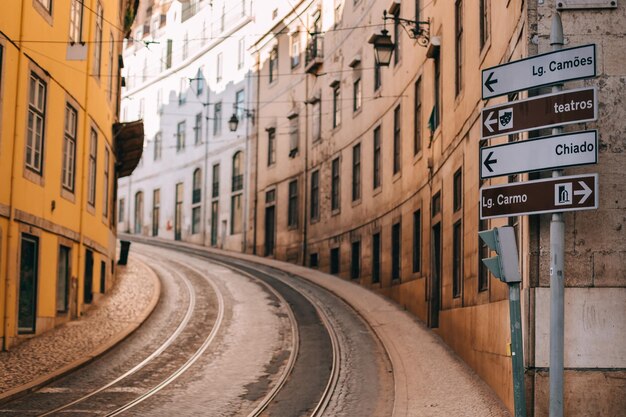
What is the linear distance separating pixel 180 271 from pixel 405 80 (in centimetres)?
1153

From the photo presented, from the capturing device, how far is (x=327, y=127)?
114 ft

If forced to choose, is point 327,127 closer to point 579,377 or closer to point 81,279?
point 81,279

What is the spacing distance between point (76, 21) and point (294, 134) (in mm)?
18194

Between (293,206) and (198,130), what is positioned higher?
(198,130)

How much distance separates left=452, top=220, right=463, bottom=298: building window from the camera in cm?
1781

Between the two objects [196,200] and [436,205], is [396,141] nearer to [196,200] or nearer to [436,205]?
[436,205]

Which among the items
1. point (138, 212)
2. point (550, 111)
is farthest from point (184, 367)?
point (138, 212)

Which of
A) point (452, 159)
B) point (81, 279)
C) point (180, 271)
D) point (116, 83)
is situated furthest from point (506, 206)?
point (180, 271)

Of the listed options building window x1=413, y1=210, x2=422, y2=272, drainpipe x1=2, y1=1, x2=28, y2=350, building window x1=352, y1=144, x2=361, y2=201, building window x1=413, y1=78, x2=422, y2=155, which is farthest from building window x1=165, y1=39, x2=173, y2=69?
drainpipe x1=2, y1=1, x2=28, y2=350

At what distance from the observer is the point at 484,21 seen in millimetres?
16000

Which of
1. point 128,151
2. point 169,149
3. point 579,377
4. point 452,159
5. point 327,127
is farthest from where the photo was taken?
point 169,149

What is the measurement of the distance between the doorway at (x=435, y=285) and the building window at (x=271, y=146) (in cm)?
2167

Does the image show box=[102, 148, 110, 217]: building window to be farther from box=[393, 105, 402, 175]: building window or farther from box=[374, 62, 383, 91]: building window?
box=[374, 62, 383, 91]: building window

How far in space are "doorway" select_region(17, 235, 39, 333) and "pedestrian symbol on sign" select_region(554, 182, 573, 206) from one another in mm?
12027
